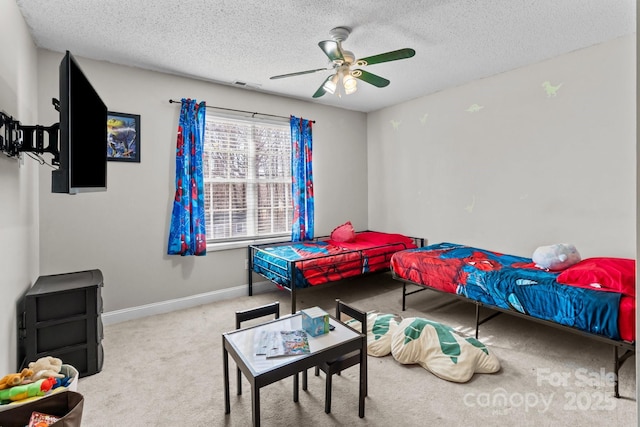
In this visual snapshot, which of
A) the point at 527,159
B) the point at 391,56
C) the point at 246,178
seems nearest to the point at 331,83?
the point at 391,56

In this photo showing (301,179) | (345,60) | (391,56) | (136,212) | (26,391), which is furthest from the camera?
(301,179)

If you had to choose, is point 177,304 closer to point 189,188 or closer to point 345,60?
point 189,188

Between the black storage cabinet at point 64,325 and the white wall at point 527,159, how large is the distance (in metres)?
3.67

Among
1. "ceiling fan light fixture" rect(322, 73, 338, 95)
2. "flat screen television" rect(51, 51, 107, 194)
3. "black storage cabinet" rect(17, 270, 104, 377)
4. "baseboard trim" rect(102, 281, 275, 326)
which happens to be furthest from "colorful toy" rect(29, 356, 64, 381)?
"ceiling fan light fixture" rect(322, 73, 338, 95)

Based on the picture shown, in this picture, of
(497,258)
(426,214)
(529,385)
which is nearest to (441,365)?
(529,385)

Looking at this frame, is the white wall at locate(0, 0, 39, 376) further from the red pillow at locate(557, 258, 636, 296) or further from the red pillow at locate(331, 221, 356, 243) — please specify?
the red pillow at locate(557, 258, 636, 296)

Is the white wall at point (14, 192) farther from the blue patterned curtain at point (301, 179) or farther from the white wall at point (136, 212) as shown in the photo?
the blue patterned curtain at point (301, 179)

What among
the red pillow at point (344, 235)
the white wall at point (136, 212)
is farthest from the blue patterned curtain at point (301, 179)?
the white wall at point (136, 212)

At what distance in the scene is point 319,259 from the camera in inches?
126

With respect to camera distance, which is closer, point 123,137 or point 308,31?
point 308,31

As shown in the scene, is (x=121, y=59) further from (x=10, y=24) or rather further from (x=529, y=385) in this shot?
(x=529, y=385)

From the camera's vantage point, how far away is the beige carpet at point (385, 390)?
1.73 m

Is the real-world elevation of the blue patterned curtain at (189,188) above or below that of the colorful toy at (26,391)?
above

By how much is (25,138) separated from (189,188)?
1532 millimetres
